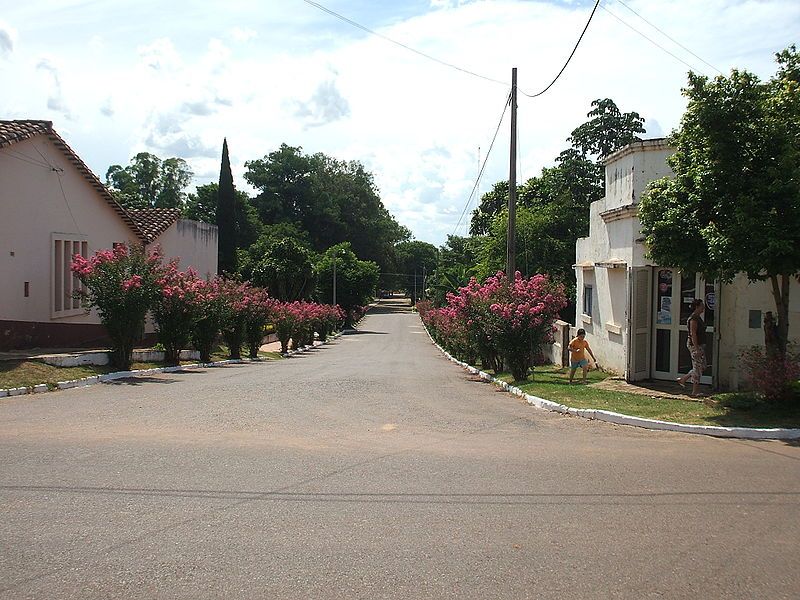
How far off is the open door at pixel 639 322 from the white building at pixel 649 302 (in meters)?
0.02

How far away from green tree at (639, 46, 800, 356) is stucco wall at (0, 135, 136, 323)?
1571 cm

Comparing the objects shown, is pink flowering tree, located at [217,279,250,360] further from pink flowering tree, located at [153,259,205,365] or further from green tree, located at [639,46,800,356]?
green tree, located at [639,46,800,356]

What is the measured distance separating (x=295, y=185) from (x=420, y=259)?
1755 inches

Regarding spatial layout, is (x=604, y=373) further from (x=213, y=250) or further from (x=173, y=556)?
(x=213, y=250)

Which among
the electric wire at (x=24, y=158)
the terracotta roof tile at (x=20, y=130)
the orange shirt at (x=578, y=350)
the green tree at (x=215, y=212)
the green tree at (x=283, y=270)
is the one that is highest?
the green tree at (x=215, y=212)

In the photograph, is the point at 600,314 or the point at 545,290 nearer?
the point at 545,290

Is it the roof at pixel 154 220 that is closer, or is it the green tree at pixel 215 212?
the roof at pixel 154 220

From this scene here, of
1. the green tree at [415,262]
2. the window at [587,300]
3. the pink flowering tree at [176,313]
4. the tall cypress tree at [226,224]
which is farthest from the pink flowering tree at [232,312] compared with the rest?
the green tree at [415,262]

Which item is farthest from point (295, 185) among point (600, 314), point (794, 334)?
point (794, 334)

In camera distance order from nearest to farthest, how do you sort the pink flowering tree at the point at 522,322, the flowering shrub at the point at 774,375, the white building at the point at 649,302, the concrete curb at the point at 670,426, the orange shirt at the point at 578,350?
1. the concrete curb at the point at 670,426
2. the flowering shrub at the point at 774,375
3. the white building at the point at 649,302
4. the orange shirt at the point at 578,350
5. the pink flowering tree at the point at 522,322

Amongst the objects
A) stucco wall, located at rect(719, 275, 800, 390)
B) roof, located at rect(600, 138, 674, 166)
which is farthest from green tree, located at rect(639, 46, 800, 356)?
roof, located at rect(600, 138, 674, 166)

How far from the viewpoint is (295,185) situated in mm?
91250

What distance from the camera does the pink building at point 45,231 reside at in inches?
766

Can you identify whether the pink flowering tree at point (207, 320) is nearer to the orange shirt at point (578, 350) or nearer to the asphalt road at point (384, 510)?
the orange shirt at point (578, 350)
